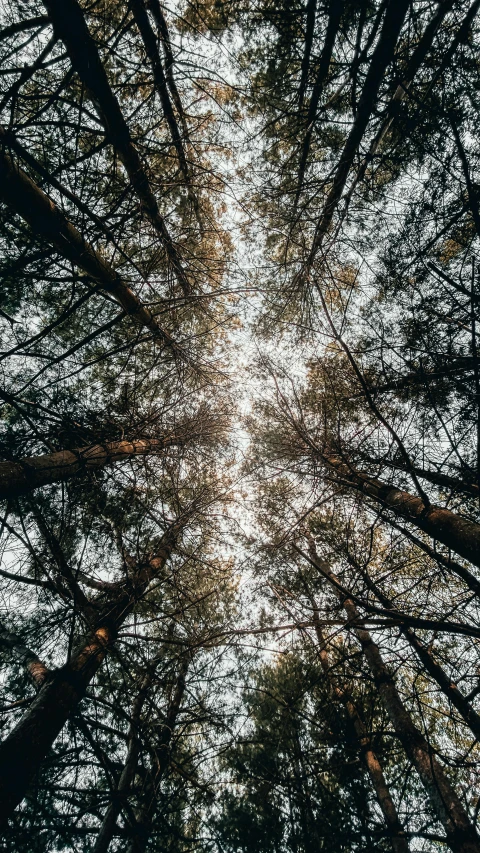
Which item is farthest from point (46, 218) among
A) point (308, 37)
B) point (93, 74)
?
point (308, 37)

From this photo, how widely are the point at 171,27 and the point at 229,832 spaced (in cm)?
1010

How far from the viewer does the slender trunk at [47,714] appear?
6.64 feet

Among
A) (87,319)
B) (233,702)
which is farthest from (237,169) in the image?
(233,702)

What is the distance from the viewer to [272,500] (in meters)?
5.24

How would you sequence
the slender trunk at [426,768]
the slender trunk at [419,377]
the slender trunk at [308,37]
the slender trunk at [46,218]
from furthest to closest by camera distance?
the slender trunk at [419,377]
the slender trunk at [308,37]
the slender trunk at [426,768]
the slender trunk at [46,218]

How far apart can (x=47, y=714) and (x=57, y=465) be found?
1898mm

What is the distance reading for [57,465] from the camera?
318cm

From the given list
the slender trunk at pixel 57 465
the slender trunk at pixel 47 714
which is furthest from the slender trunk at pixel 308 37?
the slender trunk at pixel 47 714

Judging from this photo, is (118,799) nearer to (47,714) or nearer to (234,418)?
(47,714)

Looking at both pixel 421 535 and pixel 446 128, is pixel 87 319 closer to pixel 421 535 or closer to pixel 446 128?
pixel 446 128

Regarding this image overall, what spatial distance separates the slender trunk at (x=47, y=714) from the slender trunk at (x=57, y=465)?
1.26 meters

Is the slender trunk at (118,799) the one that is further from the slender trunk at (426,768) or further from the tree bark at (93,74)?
the tree bark at (93,74)

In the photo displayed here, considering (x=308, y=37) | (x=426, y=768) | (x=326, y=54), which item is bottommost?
(x=426, y=768)

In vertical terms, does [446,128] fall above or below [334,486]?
above
